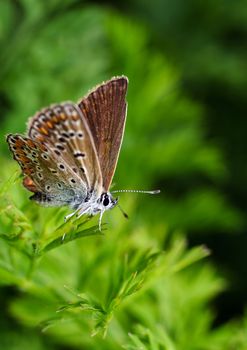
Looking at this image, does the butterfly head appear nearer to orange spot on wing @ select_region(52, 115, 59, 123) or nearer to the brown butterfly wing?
the brown butterfly wing

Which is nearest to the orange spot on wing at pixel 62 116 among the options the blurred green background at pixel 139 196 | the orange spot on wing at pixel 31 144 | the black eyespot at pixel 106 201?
the orange spot on wing at pixel 31 144

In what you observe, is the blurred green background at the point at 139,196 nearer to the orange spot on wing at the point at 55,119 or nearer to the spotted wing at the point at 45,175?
the spotted wing at the point at 45,175

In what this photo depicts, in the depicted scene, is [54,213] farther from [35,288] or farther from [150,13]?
[150,13]

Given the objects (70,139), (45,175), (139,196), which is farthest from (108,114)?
(139,196)

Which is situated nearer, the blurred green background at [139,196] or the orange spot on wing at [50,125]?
the blurred green background at [139,196]

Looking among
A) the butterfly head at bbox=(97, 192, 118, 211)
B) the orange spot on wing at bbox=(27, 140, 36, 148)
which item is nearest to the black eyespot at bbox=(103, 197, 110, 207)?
the butterfly head at bbox=(97, 192, 118, 211)

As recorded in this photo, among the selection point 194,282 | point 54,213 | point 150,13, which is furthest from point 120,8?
point 54,213
